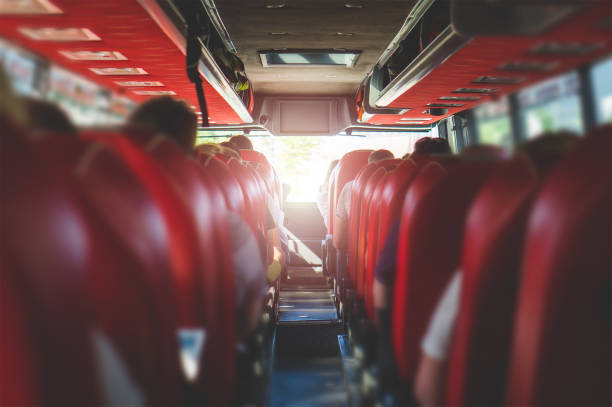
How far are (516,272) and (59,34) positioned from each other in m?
2.12

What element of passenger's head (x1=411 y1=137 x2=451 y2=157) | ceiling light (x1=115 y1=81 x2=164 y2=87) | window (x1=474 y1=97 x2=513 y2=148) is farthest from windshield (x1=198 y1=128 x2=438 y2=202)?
window (x1=474 y1=97 x2=513 y2=148)

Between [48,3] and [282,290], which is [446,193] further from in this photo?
[282,290]

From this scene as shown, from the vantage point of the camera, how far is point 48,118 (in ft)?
2.88

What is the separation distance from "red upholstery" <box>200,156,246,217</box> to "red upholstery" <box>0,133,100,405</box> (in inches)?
34.0

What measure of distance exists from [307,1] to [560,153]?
3.02 metres

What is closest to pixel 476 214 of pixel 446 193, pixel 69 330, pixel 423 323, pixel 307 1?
pixel 446 193

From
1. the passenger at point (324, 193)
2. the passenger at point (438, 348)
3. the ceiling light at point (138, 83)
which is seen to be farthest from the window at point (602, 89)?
the passenger at point (324, 193)

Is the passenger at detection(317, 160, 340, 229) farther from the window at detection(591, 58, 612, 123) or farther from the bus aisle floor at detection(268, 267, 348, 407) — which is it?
the window at detection(591, 58, 612, 123)

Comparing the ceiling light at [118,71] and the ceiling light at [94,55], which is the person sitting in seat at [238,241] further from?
the ceiling light at [118,71]

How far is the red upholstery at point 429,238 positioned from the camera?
3.90 ft

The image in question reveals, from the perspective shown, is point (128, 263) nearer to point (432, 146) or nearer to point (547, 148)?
point (547, 148)

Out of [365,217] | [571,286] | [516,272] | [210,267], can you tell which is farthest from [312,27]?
[571,286]

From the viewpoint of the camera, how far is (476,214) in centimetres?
89

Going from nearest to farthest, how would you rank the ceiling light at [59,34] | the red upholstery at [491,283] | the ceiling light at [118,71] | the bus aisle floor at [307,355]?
1. the red upholstery at [491,283]
2. the ceiling light at [59,34]
3. the bus aisle floor at [307,355]
4. the ceiling light at [118,71]
